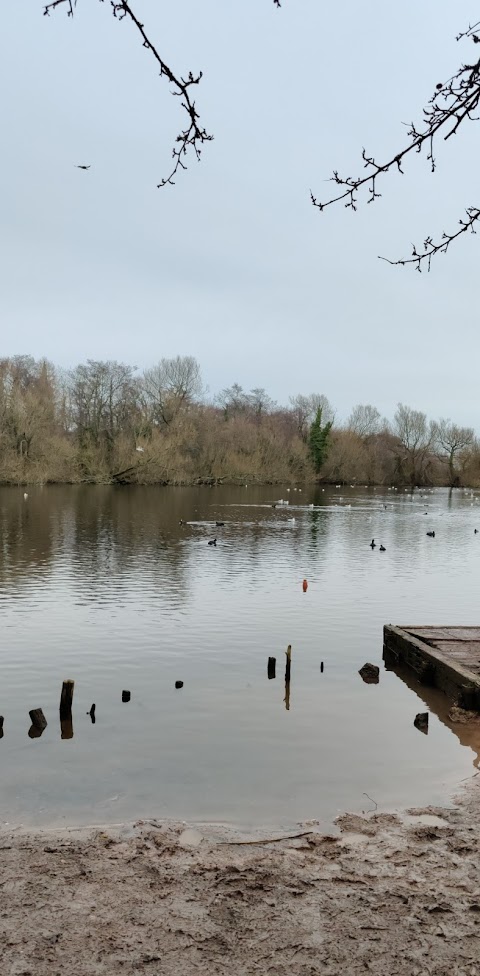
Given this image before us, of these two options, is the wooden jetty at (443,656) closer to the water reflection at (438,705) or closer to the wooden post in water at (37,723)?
the water reflection at (438,705)

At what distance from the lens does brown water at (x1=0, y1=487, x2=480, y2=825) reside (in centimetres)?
895

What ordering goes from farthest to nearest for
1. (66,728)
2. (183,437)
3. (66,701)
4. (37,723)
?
(183,437), (66,701), (66,728), (37,723)

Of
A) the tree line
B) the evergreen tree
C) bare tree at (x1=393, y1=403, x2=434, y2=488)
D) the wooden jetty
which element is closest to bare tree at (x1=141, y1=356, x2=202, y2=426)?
the tree line

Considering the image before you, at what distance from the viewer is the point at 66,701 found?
11.2 m

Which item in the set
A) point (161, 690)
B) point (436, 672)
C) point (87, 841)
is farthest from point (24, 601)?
point (87, 841)

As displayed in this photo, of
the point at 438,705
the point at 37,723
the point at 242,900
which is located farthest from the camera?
the point at 438,705

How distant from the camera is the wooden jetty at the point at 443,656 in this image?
11953 mm

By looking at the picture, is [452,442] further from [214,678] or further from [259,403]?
[214,678]

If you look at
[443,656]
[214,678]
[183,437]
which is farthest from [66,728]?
[183,437]

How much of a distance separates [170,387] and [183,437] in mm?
8825

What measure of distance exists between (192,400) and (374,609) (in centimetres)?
7118

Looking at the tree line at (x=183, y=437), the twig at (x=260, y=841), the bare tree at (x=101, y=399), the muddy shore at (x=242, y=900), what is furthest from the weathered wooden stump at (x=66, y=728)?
the bare tree at (x=101, y=399)

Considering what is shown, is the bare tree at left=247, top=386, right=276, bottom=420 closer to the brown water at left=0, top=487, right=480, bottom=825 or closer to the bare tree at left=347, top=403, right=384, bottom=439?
the bare tree at left=347, top=403, right=384, bottom=439

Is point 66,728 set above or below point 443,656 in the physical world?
below
